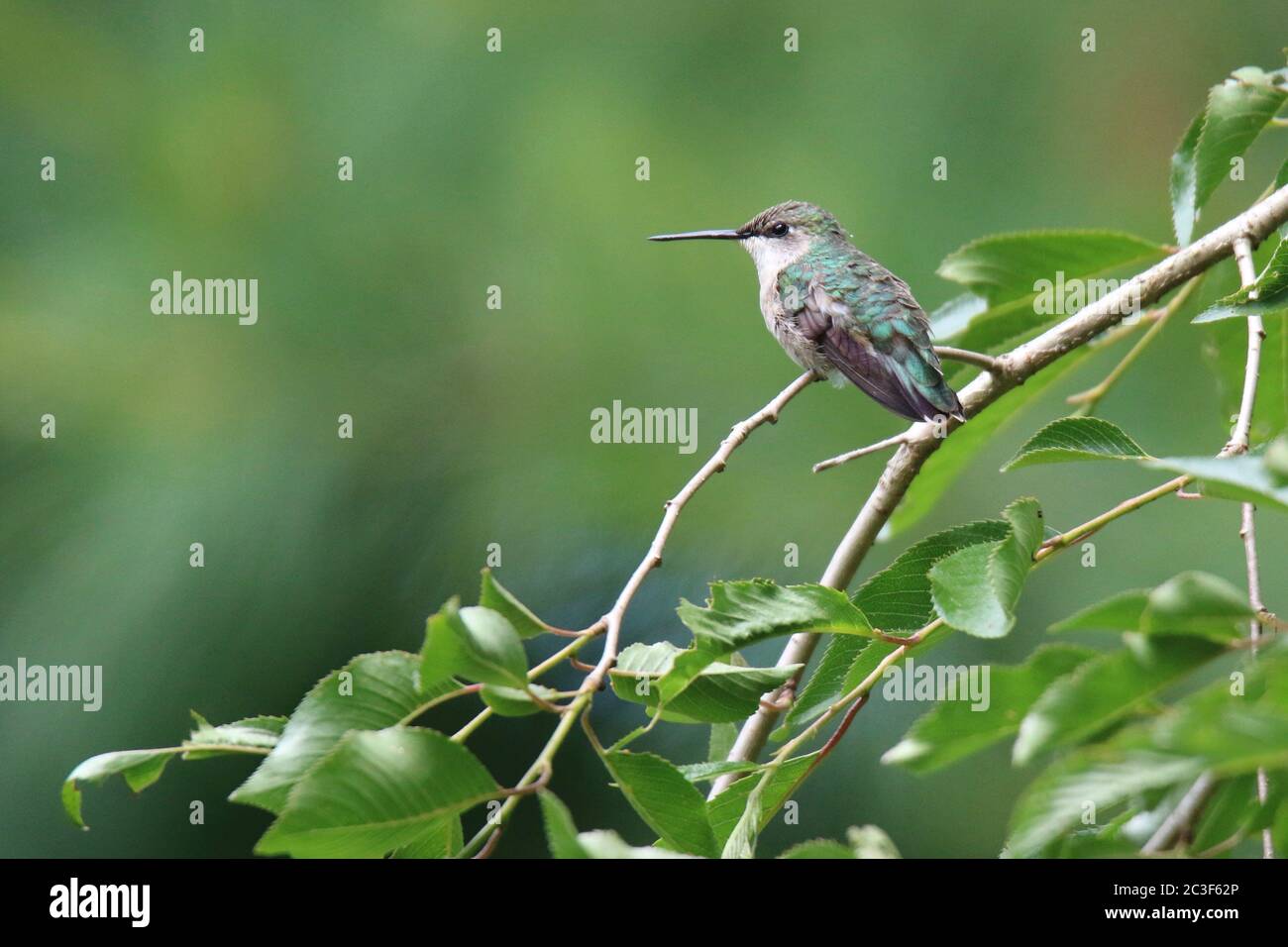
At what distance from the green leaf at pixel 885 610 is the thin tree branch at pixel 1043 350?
0.17 m

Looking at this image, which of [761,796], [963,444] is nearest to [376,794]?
[761,796]

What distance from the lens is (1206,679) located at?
9.18 ft

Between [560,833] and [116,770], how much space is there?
0.51 m

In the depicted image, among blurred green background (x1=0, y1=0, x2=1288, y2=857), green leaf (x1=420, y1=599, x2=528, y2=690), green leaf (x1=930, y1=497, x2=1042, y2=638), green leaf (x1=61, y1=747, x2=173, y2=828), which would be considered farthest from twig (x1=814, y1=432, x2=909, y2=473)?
blurred green background (x1=0, y1=0, x2=1288, y2=857)

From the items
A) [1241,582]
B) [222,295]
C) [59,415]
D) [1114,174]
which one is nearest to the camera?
[1241,582]

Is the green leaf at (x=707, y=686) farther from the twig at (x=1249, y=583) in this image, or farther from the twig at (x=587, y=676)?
the twig at (x=1249, y=583)

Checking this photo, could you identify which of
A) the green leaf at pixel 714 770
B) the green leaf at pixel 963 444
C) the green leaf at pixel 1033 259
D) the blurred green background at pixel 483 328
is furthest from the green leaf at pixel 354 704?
the blurred green background at pixel 483 328

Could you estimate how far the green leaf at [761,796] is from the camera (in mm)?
1224

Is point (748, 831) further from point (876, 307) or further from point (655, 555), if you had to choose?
point (876, 307)

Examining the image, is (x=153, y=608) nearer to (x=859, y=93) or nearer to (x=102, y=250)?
(x=102, y=250)

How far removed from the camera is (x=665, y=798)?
1.06 meters

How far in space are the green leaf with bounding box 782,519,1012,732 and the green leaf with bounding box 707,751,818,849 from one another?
57 millimetres
